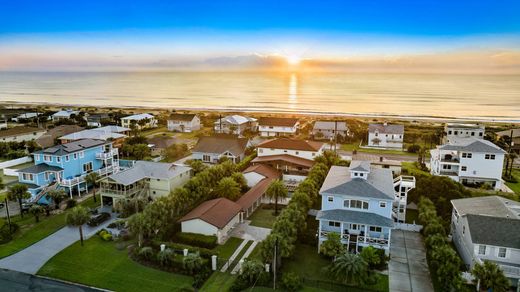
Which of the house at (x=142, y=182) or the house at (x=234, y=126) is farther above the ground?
the house at (x=234, y=126)

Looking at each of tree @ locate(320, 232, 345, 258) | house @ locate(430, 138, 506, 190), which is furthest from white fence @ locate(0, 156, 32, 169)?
house @ locate(430, 138, 506, 190)

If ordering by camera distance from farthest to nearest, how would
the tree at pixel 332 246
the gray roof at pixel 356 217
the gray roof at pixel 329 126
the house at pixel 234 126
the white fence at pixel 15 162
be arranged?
the house at pixel 234 126 < the gray roof at pixel 329 126 < the white fence at pixel 15 162 < the gray roof at pixel 356 217 < the tree at pixel 332 246

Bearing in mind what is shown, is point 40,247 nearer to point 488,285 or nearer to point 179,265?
point 179,265

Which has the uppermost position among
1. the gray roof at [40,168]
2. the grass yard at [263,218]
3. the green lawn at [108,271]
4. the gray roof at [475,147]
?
the gray roof at [475,147]

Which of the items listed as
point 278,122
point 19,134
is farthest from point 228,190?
point 19,134

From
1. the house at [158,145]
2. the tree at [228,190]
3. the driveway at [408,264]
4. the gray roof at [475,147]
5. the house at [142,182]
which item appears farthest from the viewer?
the house at [158,145]

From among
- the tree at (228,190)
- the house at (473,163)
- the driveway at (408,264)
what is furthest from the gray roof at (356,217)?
the house at (473,163)

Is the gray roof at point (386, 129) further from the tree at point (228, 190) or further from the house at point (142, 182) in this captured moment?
the house at point (142, 182)

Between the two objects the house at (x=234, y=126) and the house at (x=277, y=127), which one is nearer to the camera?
the house at (x=277, y=127)

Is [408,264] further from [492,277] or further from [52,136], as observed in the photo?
[52,136]
